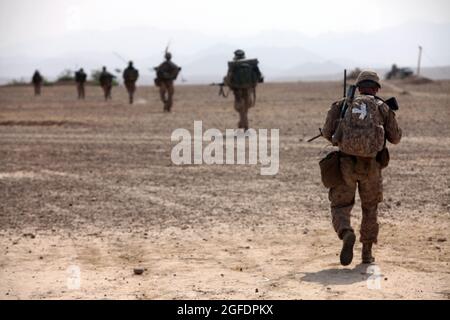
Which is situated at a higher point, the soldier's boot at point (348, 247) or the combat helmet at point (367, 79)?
the combat helmet at point (367, 79)

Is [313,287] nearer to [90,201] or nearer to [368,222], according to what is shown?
[368,222]

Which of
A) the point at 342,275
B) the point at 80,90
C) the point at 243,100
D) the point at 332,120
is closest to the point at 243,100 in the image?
the point at 243,100

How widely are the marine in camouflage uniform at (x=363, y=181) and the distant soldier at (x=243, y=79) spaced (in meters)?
11.5

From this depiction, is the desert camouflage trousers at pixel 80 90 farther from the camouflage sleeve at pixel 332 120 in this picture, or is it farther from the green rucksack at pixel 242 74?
the camouflage sleeve at pixel 332 120

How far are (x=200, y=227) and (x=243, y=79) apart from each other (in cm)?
990

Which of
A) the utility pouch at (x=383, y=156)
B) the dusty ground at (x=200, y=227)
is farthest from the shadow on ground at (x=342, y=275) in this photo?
the utility pouch at (x=383, y=156)

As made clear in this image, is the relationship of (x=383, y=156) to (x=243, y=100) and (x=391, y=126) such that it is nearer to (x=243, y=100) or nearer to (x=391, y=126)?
(x=391, y=126)

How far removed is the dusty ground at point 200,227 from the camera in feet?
21.5

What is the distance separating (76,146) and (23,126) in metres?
5.67

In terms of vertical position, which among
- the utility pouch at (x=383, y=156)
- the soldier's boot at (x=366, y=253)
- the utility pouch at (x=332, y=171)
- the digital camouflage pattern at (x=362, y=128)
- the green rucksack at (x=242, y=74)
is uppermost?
the green rucksack at (x=242, y=74)

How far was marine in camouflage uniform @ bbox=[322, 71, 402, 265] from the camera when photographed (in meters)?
6.88

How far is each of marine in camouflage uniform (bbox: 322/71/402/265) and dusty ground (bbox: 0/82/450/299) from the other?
0.29 meters

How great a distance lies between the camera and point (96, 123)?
22.2 meters
